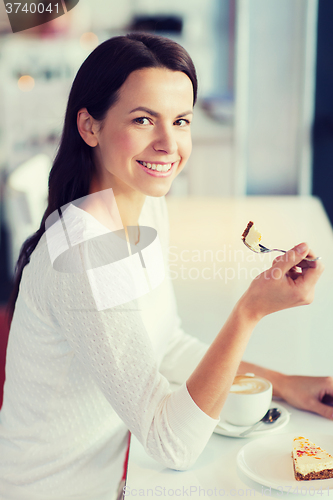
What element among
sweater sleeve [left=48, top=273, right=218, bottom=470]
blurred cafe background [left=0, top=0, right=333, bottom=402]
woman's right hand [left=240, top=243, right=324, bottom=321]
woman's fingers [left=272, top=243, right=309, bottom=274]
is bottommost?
blurred cafe background [left=0, top=0, right=333, bottom=402]

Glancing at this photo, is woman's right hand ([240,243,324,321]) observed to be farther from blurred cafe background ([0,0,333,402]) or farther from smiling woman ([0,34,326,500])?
blurred cafe background ([0,0,333,402])

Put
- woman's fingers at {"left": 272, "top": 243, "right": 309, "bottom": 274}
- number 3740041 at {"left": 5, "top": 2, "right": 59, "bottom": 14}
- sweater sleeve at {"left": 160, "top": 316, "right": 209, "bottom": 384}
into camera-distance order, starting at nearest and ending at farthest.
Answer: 1. woman's fingers at {"left": 272, "top": 243, "right": 309, "bottom": 274}
2. sweater sleeve at {"left": 160, "top": 316, "right": 209, "bottom": 384}
3. number 3740041 at {"left": 5, "top": 2, "right": 59, "bottom": 14}

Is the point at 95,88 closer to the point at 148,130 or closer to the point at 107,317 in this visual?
the point at 148,130

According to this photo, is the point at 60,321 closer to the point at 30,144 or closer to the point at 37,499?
the point at 37,499

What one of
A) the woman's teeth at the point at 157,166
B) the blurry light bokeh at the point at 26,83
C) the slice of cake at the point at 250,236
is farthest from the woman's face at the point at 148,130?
the blurry light bokeh at the point at 26,83

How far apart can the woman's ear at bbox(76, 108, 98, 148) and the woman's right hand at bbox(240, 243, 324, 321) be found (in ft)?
0.94

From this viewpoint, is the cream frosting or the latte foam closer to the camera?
the cream frosting

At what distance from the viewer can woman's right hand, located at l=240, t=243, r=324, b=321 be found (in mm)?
513

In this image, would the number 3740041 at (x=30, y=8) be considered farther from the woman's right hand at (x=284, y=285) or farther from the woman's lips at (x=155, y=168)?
the woman's right hand at (x=284, y=285)

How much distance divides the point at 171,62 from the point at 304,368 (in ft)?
1.46

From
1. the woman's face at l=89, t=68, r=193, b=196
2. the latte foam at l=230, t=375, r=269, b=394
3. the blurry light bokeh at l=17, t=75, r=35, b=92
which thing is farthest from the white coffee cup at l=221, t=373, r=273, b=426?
the blurry light bokeh at l=17, t=75, r=35, b=92

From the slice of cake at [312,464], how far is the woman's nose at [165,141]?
365 millimetres

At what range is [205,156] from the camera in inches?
117

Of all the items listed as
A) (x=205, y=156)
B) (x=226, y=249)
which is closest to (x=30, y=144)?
(x=205, y=156)
